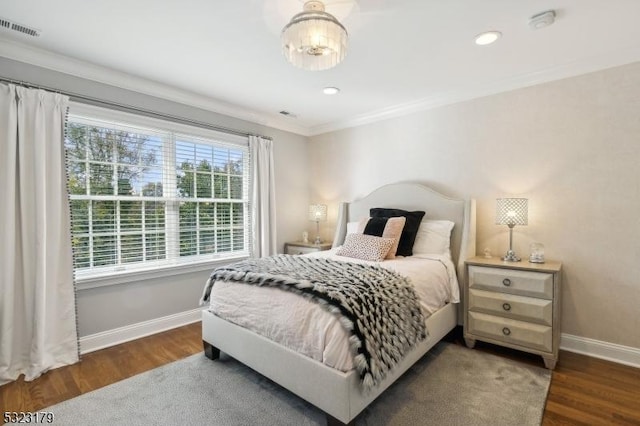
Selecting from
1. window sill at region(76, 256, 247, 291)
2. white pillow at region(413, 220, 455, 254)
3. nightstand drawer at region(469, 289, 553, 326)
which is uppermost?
white pillow at region(413, 220, 455, 254)

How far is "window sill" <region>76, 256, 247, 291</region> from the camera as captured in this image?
2.63 meters

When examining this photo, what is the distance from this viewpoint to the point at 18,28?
6.81ft

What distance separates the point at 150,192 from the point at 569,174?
387cm

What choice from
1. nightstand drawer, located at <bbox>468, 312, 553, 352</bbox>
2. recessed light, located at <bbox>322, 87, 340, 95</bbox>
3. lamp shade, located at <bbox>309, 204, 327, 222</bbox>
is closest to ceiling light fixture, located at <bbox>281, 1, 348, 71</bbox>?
recessed light, located at <bbox>322, 87, 340, 95</bbox>

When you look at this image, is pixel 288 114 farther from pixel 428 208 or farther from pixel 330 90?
pixel 428 208

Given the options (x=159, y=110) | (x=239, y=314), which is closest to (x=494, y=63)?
(x=239, y=314)

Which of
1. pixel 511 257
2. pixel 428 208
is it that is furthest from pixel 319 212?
pixel 511 257

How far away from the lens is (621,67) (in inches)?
94.8

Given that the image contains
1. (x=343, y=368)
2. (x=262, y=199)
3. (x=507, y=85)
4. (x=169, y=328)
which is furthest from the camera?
(x=262, y=199)

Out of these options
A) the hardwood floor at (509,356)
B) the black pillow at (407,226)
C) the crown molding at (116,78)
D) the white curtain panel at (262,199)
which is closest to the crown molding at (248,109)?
the crown molding at (116,78)

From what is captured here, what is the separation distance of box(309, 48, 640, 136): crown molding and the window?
Result: 170 centimetres

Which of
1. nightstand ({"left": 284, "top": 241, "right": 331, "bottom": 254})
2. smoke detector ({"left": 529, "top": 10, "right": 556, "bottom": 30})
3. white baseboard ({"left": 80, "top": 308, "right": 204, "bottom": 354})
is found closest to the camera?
smoke detector ({"left": 529, "top": 10, "right": 556, "bottom": 30})

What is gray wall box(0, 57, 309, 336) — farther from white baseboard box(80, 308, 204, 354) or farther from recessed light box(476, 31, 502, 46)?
recessed light box(476, 31, 502, 46)

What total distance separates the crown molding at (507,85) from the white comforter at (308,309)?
1.70m
